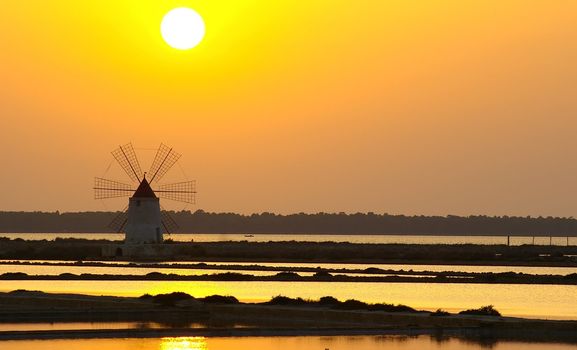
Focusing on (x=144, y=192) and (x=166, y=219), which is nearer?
(x=144, y=192)

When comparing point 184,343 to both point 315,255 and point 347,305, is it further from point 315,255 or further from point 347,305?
point 315,255

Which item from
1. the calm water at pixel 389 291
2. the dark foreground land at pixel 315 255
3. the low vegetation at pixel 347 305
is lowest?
the low vegetation at pixel 347 305

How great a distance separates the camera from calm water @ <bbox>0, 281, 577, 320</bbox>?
114 ft

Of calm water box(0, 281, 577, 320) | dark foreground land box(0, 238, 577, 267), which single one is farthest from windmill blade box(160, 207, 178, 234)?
calm water box(0, 281, 577, 320)

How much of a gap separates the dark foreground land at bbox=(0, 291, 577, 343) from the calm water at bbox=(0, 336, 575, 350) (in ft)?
2.30

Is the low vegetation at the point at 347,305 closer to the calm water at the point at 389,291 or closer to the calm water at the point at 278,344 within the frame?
the calm water at the point at 389,291

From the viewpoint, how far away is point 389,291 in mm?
42938

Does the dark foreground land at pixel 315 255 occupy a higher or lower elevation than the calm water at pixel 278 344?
higher

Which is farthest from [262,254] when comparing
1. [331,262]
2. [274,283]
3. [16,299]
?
[16,299]

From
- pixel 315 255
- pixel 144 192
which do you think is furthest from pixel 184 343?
pixel 315 255

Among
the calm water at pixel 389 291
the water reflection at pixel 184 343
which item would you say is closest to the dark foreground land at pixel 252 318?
the water reflection at pixel 184 343

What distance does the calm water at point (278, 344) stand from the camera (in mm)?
22844

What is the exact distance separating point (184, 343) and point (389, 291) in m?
20.1

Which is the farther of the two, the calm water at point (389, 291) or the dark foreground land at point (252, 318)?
the calm water at point (389, 291)
